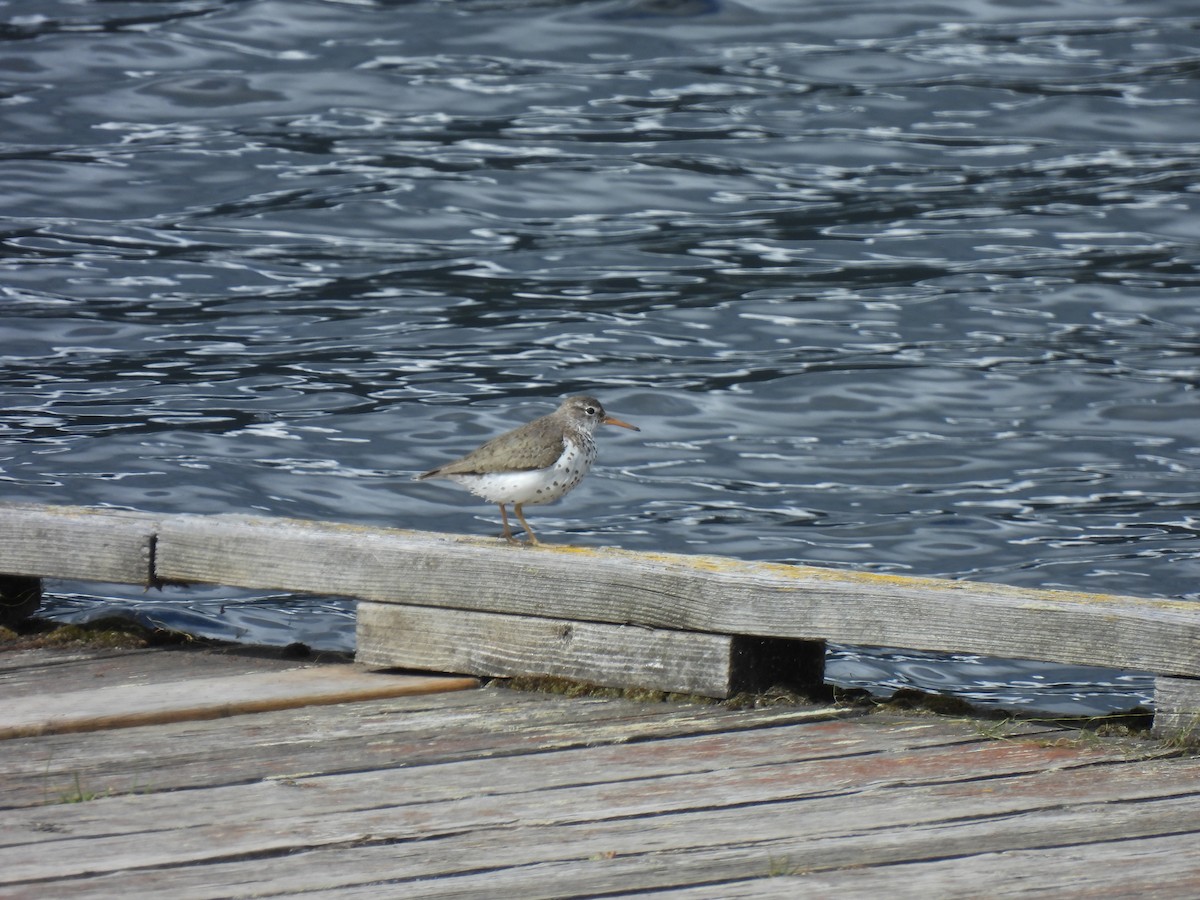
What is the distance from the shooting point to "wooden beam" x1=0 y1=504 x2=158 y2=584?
18.6 feet

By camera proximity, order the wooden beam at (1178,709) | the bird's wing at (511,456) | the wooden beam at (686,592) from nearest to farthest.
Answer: the wooden beam at (1178,709) < the wooden beam at (686,592) < the bird's wing at (511,456)

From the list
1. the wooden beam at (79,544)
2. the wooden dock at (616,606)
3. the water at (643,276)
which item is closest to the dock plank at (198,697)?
the wooden dock at (616,606)

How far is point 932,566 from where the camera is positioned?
9.91 meters

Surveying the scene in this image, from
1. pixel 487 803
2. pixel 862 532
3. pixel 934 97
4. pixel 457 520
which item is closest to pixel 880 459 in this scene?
pixel 862 532

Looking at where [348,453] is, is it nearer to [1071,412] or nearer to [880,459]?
[880,459]

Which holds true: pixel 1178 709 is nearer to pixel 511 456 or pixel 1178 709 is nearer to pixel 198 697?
pixel 511 456

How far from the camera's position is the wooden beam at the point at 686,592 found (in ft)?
14.6

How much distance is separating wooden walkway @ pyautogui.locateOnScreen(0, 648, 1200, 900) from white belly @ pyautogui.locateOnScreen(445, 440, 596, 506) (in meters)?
1.13

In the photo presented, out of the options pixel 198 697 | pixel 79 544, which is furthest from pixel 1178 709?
pixel 79 544

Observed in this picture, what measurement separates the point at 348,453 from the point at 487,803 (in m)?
8.44

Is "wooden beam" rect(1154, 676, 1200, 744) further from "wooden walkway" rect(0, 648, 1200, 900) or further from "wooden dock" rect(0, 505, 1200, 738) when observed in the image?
"wooden walkway" rect(0, 648, 1200, 900)

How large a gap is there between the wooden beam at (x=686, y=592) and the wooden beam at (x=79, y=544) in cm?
9

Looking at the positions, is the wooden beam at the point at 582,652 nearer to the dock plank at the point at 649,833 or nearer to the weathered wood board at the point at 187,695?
the weathered wood board at the point at 187,695

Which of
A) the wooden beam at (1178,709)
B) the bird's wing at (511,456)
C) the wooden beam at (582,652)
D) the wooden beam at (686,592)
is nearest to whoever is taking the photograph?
the wooden beam at (1178,709)
